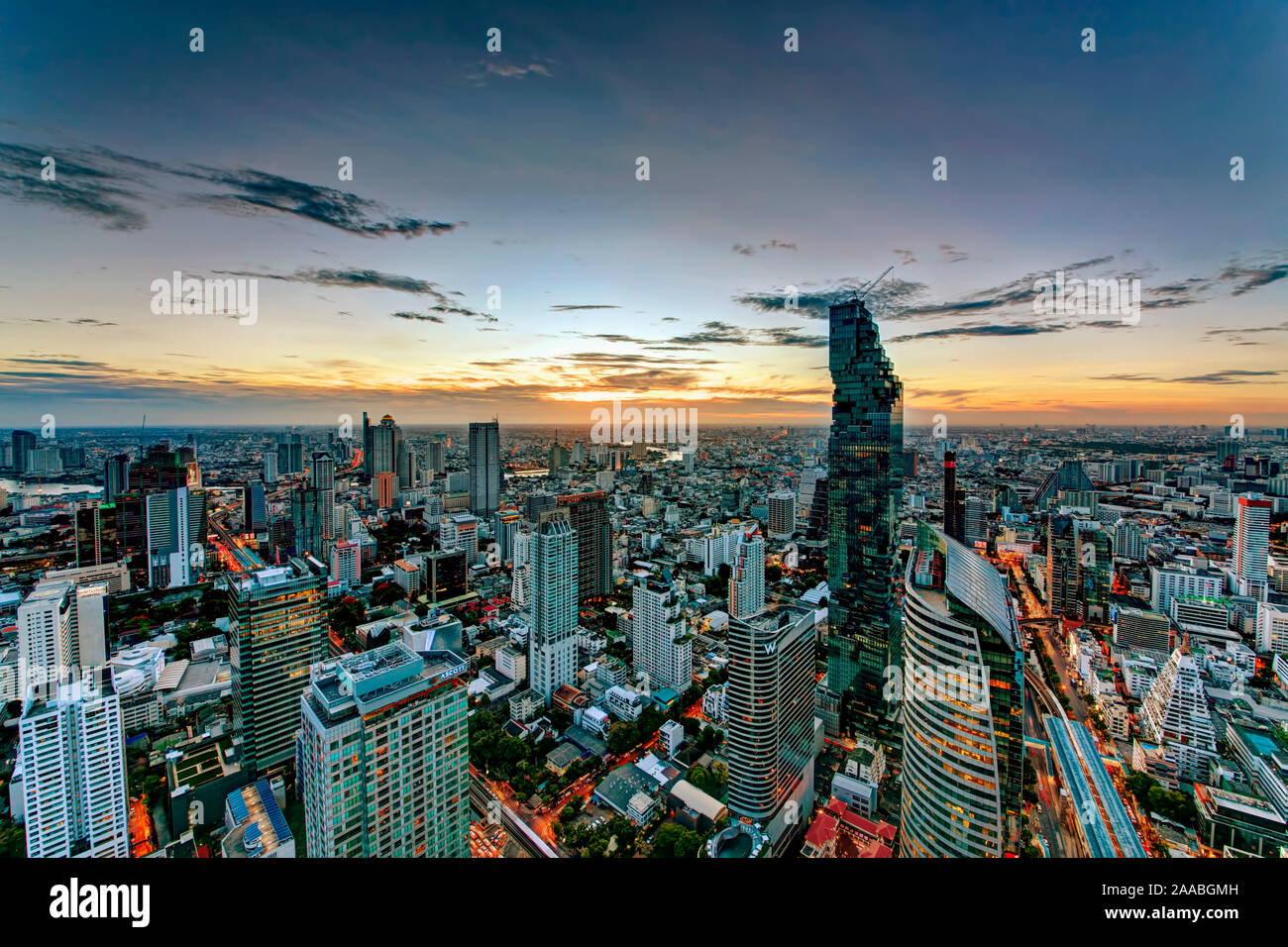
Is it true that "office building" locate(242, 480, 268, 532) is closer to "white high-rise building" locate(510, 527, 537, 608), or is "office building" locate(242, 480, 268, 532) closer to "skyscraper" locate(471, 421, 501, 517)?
"white high-rise building" locate(510, 527, 537, 608)

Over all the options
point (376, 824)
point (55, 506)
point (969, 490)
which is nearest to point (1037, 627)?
point (969, 490)

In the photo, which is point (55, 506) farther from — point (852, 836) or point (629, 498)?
point (629, 498)

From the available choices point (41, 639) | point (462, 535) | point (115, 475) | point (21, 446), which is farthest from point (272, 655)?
point (462, 535)

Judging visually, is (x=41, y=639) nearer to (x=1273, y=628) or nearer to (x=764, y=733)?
(x=764, y=733)

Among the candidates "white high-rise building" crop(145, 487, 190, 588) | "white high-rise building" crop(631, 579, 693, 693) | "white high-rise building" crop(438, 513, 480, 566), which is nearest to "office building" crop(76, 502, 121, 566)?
"white high-rise building" crop(145, 487, 190, 588)

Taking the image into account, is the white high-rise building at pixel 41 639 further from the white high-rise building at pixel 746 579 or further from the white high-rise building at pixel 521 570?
the white high-rise building at pixel 746 579
